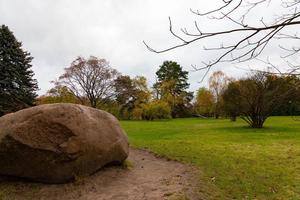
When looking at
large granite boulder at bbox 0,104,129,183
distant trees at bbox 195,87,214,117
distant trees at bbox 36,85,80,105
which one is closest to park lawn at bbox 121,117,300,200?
large granite boulder at bbox 0,104,129,183

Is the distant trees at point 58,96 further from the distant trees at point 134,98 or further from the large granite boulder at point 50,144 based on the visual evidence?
the large granite boulder at point 50,144

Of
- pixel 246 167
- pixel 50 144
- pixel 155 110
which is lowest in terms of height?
pixel 246 167

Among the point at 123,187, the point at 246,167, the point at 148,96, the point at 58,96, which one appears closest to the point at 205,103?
the point at 148,96

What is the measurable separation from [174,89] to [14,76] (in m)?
36.4

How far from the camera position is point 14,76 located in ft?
115

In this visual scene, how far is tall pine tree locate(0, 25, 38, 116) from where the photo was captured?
33.8 meters

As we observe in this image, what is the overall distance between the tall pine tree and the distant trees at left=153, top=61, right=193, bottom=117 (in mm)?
25992

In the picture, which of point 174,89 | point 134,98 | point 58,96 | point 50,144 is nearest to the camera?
point 50,144

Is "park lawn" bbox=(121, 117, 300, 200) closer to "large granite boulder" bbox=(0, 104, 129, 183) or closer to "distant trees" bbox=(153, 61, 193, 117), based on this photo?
"large granite boulder" bbox=(0, 104, 129, 183)

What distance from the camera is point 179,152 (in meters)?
13.2

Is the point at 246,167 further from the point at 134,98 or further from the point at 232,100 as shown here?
the point at 134,98

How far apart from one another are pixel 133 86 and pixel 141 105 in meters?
3.22

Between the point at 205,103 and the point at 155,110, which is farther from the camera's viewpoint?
the point at 205,103

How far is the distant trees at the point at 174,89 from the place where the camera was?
59.9 metres
